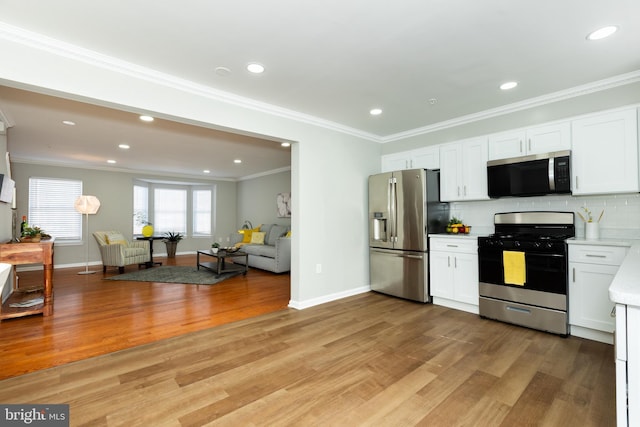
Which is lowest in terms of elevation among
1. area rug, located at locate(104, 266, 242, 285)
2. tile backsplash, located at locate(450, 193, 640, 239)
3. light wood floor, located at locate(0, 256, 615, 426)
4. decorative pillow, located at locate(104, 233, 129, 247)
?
light wood floor, located at locate(0, 256, 615, 426)

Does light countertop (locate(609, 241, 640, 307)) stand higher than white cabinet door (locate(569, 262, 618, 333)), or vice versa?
light countertop (locate(609, 241, 640, 307))

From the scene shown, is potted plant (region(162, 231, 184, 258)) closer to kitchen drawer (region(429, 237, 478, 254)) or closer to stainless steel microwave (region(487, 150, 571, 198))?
kitchen drawer (region(429, 237, 478, 254))

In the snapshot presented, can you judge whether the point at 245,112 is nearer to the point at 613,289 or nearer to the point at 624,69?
the point at 613,289

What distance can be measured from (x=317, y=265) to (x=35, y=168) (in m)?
7.15

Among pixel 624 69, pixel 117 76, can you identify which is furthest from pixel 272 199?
pixel 624 69

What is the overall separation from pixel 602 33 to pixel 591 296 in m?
2.21

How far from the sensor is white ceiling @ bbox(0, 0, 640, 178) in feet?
6.54

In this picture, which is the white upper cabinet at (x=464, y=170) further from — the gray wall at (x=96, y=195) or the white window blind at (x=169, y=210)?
the white window blind at (x=169, y=210)

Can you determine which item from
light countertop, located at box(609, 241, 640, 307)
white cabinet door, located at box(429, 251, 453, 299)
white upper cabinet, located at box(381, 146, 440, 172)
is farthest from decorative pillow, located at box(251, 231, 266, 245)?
light countertop, located at box(609, 241, 640, 307)

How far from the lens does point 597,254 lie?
9.18 ft

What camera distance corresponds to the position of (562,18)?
2.08 meters

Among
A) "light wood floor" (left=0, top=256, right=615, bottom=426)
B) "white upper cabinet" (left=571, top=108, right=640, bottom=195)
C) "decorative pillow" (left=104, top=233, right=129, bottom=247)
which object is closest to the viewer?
"light wood floor" (left=0, top=256, right=615, bottom=426)

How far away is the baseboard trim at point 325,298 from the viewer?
12.8 feet

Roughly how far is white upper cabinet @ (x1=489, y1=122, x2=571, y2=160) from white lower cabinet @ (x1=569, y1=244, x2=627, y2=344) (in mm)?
1098
